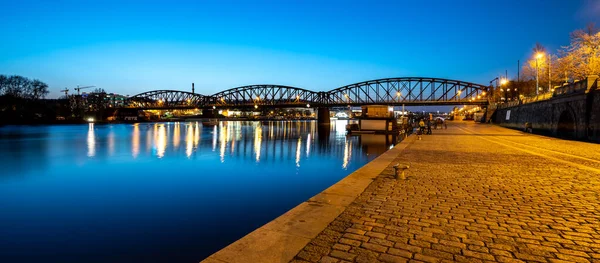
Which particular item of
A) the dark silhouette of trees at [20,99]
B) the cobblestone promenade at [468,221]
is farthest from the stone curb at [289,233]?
the dark silhouette of trees at [20,99]

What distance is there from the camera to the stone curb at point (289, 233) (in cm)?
566

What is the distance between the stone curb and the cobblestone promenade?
23cm

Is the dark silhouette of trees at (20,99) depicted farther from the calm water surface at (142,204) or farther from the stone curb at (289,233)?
the stone curb at (289,233)

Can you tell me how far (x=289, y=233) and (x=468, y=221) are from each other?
3.84 m

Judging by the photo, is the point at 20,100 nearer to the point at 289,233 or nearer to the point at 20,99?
the point at 20,99

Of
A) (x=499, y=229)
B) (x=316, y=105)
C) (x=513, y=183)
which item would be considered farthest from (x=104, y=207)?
(x=316, y=105)

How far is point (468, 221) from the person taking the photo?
7.28 metres

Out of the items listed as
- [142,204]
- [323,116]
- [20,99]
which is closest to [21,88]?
[20,99]

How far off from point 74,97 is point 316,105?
10679 centimetres

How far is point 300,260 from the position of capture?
5.43 metres

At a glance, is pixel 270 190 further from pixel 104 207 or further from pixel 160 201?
pixel 104 207

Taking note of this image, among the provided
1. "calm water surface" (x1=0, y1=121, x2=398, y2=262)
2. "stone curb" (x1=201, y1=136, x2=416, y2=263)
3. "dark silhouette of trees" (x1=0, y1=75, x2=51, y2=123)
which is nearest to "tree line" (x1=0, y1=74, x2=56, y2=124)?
"dark silhouette of trees" (x1=0, y1=75, x2=51, y2=123)

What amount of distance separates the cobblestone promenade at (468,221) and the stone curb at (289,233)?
0.75ft

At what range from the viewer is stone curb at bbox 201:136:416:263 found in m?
5.66
